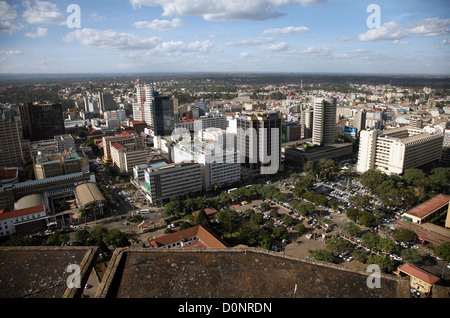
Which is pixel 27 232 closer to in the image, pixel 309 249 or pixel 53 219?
pixel 53 219

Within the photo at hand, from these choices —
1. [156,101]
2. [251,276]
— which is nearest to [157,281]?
[251,276]

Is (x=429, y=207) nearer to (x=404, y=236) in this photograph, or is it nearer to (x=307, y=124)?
(x=404, y=236)

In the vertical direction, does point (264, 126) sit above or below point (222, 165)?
above

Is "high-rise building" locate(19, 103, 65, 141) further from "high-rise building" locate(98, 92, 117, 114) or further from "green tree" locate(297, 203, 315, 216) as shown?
"green tree" locate(297, 203, 315, 216)

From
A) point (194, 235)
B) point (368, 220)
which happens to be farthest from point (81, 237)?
point (368, 220)

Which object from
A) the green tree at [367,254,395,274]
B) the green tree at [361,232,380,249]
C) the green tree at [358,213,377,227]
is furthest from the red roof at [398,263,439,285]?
the green tree at [358,213,377,227]
